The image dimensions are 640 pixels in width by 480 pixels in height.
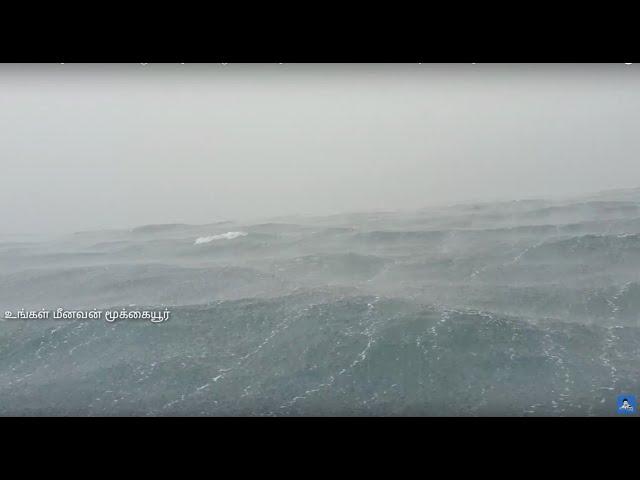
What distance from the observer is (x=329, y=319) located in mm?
3279

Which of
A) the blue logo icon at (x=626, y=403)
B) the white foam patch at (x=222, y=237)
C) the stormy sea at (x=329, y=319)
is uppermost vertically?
the white foam patch at (x=222, y=237)

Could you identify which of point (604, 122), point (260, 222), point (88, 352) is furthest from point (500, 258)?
point (88, 352)

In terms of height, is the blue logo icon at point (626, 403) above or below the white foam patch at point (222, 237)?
below

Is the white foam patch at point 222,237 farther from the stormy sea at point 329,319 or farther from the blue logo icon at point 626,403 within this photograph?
the blue logo icon at point 626,403

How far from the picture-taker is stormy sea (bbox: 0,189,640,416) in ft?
10.5

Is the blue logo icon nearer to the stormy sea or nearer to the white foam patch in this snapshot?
the stormy sea

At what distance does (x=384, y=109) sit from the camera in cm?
328

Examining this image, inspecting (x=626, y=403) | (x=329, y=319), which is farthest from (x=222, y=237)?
(x=626, y=403)

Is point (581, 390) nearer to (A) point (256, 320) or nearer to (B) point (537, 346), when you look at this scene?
(B) point (537, 346)

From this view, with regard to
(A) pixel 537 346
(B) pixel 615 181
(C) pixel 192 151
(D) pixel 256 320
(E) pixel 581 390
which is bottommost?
(E) pixel 581 390

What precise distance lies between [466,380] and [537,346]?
0.66 m

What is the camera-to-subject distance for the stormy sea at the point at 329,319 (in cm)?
321

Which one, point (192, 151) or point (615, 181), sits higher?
point (192, 151)

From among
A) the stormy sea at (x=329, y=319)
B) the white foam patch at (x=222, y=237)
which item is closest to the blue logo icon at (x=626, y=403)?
the stormy sea at (x=329, y=319)
